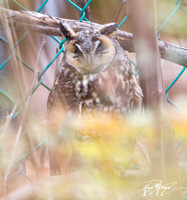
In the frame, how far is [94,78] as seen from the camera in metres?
0.81

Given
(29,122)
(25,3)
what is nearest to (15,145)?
(29,122)

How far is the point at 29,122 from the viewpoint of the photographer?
418 millimetres

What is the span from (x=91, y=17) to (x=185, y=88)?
335mm

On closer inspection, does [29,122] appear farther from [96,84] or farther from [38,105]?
[96,84]

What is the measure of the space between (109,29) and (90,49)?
8cm
